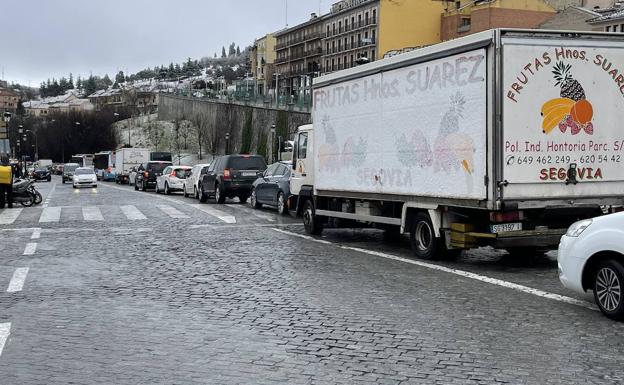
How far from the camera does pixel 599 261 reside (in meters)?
7.11

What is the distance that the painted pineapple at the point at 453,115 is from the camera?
1009 centimetres

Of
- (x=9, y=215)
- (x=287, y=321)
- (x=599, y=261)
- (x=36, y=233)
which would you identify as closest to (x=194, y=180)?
(x=9, y=215)

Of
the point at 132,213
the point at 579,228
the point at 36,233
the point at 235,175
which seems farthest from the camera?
the point at 235,175

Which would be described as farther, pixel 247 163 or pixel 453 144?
pixel 247 163

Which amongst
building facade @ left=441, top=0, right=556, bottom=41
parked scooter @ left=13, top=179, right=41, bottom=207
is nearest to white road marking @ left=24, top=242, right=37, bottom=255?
parked scooter @ left=13, top=179, right=41, bottom=207

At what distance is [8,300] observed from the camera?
26.6 ft

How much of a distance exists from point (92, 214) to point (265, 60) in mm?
121876

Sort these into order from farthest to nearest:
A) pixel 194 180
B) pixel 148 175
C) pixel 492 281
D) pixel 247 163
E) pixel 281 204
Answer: pixel 148 175
pixel 194 180
pixel 247 163
pixel 281 204
pixel 492 281

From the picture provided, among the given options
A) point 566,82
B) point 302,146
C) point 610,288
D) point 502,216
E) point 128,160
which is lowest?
point 610,288

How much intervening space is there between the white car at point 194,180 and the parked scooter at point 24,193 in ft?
22.0

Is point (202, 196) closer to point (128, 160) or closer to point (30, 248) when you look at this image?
point (30, 248)

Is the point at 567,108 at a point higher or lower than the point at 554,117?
higher

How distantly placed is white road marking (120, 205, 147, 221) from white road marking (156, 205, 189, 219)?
829 mm

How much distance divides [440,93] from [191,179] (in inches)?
885
